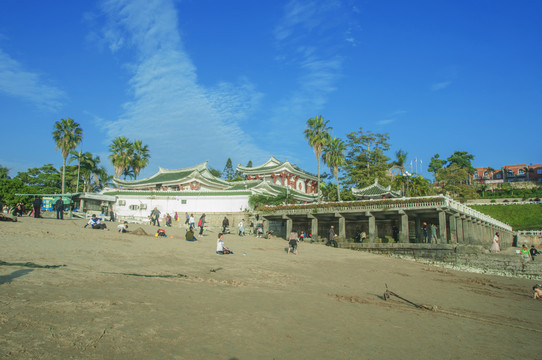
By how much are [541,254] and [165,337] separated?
42232mm

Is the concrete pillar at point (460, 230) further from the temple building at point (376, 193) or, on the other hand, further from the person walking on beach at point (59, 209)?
the person walking on beach at point (59, 209)

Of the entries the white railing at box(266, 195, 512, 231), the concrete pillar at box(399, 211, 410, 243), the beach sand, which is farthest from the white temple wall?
the beach sand

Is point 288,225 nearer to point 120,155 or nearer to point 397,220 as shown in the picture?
point 397,220

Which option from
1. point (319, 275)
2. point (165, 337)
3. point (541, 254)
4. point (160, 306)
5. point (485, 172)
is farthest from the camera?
point (485, 172)

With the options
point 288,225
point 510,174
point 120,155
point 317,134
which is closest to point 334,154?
point 317,134

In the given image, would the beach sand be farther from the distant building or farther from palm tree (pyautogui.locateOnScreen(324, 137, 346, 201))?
the distant building

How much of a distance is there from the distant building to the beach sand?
10942 centimetres

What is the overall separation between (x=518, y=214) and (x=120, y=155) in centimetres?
7400

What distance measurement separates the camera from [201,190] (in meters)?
50.2

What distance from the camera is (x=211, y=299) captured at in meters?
8.15

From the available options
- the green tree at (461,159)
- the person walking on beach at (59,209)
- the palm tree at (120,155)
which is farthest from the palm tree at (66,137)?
the green tree at (461,159)

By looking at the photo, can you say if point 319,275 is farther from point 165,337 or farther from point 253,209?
point 253,209

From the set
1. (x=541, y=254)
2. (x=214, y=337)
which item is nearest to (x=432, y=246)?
(x=541, y=254)

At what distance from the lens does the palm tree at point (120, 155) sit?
59688 mm
